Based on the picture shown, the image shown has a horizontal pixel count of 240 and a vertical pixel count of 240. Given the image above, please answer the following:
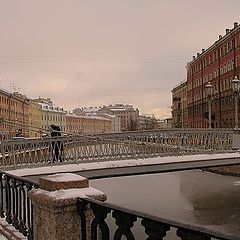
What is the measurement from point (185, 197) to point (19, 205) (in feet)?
64.6

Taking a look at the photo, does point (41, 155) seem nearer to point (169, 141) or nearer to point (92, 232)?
point (169, 141)

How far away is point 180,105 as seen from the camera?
102438 mm

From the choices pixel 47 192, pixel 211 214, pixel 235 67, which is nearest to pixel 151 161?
pixel 211 214

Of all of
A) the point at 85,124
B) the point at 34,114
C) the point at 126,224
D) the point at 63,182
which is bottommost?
the point at 126,224

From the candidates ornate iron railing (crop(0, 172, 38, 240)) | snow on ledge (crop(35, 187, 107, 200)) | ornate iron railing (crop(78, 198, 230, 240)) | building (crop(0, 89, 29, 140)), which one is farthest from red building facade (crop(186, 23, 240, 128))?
ornate iron railing (crop(78, 198, 230, 240))

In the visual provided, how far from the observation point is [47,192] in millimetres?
4516

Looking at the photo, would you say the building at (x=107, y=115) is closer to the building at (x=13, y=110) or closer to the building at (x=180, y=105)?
the building at (x=180, y=105)

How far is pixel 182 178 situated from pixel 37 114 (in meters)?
78.4

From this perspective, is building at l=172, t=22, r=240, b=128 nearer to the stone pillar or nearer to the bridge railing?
the bridge railing

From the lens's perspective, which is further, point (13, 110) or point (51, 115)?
point (51, 115)

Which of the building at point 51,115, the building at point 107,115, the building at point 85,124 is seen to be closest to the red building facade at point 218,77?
the building at point 51,115

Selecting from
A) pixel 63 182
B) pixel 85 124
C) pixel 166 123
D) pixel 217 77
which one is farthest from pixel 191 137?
pixel 166 123

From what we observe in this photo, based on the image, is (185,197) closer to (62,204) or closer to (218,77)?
(62,204)

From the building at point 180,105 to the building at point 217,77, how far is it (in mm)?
10234
